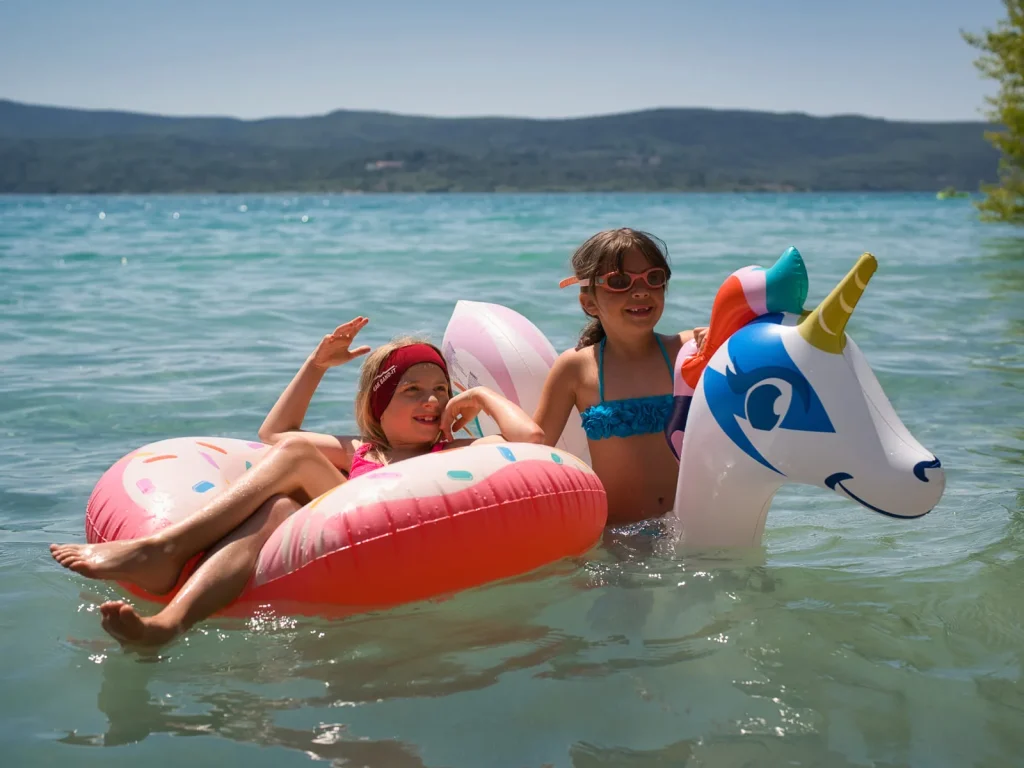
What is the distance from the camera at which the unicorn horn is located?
281cm

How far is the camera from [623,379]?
3713mm

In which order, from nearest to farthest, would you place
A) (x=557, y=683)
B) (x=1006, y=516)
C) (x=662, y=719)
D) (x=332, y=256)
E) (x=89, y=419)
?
(x=662, y=719), (x=557, y=683), (x=1006, y=516), (x=89, y=419), (x=332, y=256)

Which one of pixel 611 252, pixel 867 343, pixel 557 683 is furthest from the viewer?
pixel 867 343

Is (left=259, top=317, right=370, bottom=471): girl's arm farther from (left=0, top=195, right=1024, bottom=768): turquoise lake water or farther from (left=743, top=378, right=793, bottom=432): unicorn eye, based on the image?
(left=743, top=378, right=793, bottom=432): unicorn eye

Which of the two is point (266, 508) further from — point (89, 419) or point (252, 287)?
point (252, 287)

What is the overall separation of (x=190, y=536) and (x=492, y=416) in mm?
1058

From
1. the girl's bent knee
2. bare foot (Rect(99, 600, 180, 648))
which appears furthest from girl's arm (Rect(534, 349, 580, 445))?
bare foot (Rect(99, 600, 180, 648))

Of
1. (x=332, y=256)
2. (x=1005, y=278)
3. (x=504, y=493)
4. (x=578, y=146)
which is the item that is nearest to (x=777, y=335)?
(x=504, y=493)

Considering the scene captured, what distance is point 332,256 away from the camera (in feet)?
63.1

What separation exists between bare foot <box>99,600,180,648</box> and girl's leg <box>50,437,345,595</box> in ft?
0.82

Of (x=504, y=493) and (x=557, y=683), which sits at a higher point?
(x=504, y=493)

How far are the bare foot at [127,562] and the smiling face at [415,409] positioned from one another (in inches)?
35.9

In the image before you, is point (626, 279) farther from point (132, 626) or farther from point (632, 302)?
point (132, 626)

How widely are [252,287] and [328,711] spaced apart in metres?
11.4
